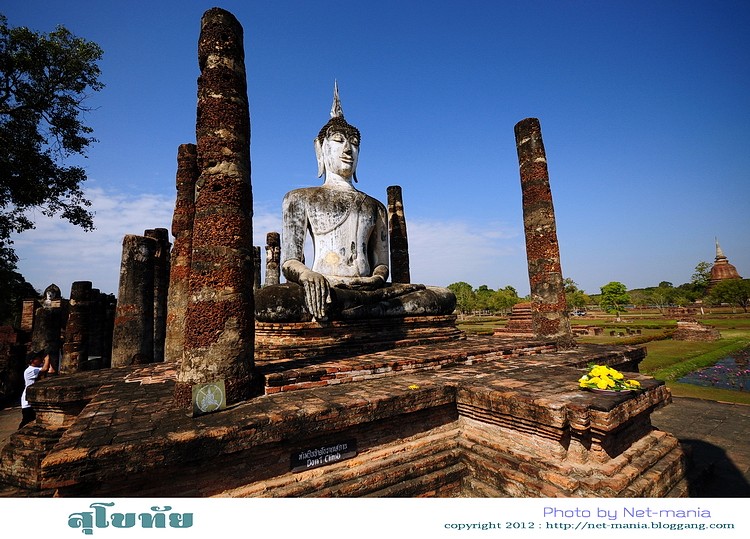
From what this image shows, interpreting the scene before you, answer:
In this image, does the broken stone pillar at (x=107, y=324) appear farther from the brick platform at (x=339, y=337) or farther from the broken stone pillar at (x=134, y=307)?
the brick platform at (x=339, y=337)

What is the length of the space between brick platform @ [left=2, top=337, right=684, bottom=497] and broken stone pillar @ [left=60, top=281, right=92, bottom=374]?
8043 millimetres

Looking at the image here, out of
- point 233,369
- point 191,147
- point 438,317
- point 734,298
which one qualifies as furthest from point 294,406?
point 734,298

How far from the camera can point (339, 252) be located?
24.1ft

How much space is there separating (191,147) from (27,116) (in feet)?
33.1

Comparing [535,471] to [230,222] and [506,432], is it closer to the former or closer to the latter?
[506,432]

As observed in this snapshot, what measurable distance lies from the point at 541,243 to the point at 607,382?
424 cm

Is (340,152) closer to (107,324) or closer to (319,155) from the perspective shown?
(319,155)

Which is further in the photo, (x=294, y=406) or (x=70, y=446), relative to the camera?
(x=294, y=406)

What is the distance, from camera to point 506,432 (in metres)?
3.71

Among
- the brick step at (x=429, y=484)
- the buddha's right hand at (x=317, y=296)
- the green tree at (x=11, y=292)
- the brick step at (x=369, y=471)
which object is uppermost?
the green tree at (x=11, y=292)

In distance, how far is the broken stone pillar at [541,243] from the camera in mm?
7207

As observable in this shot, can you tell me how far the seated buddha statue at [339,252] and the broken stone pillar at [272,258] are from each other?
10894 millimetres

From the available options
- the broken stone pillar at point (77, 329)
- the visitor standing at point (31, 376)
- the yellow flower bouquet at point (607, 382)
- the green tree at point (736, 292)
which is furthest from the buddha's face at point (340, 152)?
the green tree at point (736, 292)

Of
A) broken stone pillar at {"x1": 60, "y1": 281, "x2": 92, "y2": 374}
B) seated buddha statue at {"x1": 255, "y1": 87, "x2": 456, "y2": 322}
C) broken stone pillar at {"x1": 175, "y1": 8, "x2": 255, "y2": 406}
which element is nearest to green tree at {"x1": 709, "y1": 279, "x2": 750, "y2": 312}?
seated buddha statue at {"x1": 255, "y1": 87, "x2": 456, "y2": 322}
